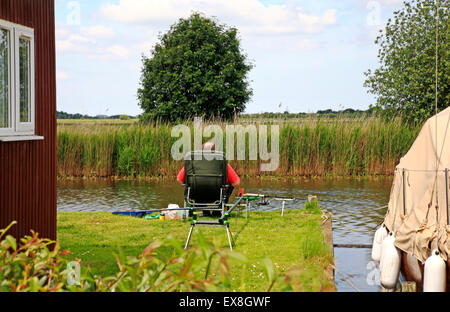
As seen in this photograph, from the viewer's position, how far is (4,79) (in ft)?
19.6

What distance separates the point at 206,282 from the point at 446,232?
413cm

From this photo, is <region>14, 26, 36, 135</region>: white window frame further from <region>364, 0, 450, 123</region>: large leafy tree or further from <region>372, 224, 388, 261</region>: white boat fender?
<region>364, 0, 450, 123</region>: large leafy tree

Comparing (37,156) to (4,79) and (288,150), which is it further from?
(288,150)

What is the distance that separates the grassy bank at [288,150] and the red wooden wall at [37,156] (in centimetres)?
1218

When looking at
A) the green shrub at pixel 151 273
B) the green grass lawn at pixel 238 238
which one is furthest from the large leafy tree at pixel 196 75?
the green shrub at pixel 151 273

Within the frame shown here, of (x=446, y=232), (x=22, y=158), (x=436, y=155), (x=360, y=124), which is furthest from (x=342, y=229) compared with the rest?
(x=360, y=124)

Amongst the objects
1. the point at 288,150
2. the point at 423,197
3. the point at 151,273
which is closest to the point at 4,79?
the point at 151,273

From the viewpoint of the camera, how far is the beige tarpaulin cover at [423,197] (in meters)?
5.77

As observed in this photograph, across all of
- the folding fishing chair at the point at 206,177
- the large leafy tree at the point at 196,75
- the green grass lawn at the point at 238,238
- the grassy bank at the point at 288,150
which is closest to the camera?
the green grass lawn at the point at 238,238

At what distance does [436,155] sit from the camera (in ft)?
21.9

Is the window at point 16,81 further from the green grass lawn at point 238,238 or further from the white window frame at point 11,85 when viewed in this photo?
the green grass lawn at point 238,238

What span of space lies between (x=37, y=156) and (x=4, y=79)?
39.8 inches

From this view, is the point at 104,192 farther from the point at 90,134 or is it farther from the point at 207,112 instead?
the point at 207,112

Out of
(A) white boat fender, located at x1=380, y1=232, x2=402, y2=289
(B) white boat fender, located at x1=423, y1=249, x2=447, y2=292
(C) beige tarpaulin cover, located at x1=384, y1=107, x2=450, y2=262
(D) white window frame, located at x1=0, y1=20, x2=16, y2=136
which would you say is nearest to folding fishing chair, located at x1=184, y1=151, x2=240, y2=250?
(C) beige tarpaulin cover, located at x1=384, y1=107, x2=450, y2=262
